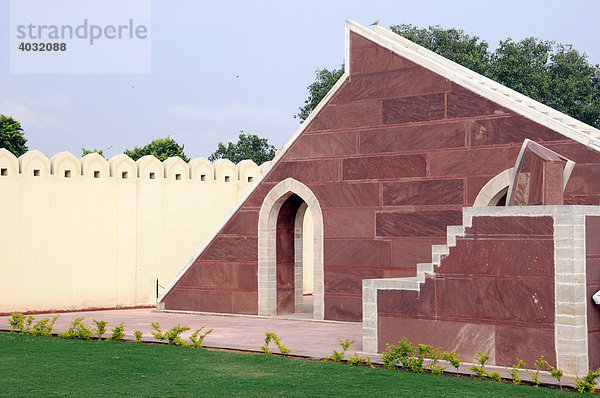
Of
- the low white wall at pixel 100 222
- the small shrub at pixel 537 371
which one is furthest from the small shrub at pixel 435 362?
the low white wall at pixel 100 222

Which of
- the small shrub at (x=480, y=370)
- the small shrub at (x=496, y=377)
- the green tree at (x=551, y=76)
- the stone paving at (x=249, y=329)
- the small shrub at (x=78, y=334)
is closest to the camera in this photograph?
the small shrub at (x=496, y=377)

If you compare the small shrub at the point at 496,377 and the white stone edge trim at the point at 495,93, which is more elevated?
the white stone edge trim at the point at 495,93

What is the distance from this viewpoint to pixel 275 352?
1139cm

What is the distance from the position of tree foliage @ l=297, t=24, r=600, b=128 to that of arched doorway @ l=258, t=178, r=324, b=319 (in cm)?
1853

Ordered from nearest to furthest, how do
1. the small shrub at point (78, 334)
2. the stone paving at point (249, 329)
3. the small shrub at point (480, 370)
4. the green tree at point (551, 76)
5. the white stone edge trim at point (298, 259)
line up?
the small shrub at point (480, 370), the stone paving at point (249, 329), the small shrub at point (78, 334), the white stone edge trim at point (298, 259), the green tree at point (551, 76)

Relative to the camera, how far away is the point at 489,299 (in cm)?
1030

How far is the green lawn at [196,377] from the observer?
28.1 ft

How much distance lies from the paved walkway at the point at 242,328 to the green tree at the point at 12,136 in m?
25.3

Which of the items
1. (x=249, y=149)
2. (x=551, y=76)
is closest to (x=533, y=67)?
(x=551, y=76)

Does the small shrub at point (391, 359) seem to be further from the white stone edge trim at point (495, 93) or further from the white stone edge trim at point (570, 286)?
the white stone edge trim at point (495, 93)

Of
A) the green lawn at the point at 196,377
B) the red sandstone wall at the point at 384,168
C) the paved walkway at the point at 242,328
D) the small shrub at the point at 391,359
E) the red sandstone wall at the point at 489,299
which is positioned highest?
the red sandstone wall at the point at 384,168

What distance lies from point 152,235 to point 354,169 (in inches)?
241

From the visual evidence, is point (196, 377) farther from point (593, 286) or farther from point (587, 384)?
point (593, 286)

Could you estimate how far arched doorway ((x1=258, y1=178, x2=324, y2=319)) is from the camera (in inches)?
650
